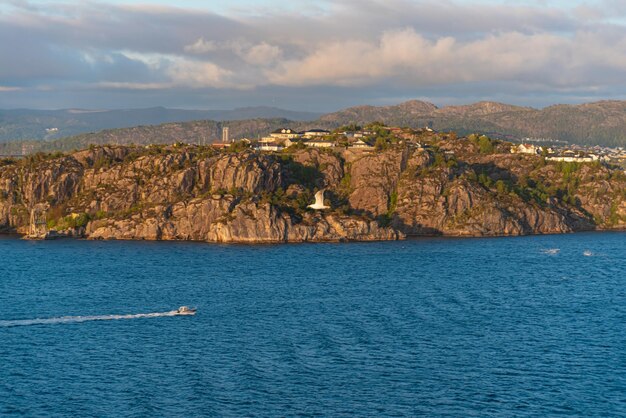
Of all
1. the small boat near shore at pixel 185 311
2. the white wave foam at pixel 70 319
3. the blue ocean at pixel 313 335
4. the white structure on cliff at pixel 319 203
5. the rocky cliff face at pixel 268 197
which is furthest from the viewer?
the white structure on cliff at pixel 319 203

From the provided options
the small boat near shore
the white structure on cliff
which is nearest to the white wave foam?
the small boat near shore

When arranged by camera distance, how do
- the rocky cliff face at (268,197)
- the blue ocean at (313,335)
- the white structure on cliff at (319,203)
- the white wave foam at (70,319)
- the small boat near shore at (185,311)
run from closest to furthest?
the blue ocean at (313,335), the white wave foam at (70,319), the small boat near shore at (185,311), the rocky cliff face at (268,197), the white structure on cliff at (319,203)

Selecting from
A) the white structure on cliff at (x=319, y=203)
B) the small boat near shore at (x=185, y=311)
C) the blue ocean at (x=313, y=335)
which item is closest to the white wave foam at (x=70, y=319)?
the blue ocean at (x=313, y=335)

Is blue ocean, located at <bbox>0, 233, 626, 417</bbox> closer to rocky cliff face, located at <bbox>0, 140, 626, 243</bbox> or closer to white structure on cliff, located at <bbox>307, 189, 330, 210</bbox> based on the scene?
rocky cliff face, located at <bbox>0, 140, 626, 243</bbox>

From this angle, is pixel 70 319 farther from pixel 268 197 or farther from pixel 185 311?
pixel 268 197

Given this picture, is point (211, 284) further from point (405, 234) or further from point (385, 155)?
point (385, 155)

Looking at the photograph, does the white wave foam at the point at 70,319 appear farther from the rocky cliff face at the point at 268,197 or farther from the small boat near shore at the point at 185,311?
the rocky cliff face at the point at 268,197

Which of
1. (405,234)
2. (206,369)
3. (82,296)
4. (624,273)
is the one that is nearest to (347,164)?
(405,234)
